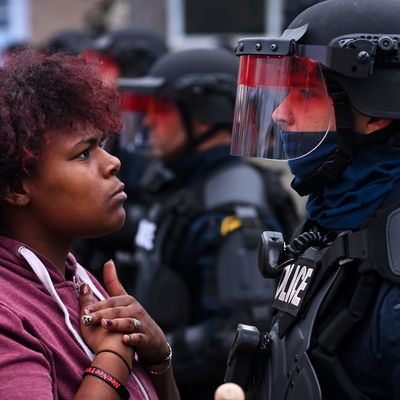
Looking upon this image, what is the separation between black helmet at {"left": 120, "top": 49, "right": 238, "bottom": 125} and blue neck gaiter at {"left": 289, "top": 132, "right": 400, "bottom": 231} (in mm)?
2362

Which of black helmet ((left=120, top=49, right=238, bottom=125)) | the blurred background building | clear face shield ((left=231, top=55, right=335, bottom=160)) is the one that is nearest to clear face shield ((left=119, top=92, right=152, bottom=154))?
black helmet ((left=120, top=49, right=238, bottom=125))

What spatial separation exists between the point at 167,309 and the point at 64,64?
2.12m

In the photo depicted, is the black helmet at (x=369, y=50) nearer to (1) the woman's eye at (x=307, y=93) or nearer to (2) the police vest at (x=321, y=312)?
(1) the woman's eye at (x=307, y=93)

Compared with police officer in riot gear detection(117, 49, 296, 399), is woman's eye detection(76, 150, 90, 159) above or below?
above

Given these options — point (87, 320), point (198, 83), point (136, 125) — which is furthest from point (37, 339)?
point (136, 125)

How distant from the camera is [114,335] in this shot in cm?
215

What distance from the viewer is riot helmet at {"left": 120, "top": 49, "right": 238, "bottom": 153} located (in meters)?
4.71

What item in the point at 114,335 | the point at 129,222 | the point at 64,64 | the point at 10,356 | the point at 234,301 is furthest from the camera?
the point at 129,222

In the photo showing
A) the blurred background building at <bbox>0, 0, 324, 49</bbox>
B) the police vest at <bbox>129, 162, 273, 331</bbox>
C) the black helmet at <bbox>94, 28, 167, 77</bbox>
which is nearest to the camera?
the police vest at <bbox>129, 162, 273, 331</bbox>

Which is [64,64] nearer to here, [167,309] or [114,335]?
[114,335]

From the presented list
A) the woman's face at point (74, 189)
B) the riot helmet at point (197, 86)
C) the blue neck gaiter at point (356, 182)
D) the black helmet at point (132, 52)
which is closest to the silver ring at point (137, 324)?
the woman's face at point (74, 189)

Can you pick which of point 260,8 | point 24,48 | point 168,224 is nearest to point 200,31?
point 260,8

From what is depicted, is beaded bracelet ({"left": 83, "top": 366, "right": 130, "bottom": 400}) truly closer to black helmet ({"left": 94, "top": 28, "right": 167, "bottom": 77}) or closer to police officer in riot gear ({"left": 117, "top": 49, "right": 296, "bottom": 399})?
police officer in riot gear ({"left": 117, "top": 49, "right": 296, "bottom": 399})

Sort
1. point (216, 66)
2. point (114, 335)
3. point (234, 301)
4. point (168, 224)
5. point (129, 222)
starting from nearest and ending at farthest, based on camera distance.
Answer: point (114, 335)
point (234, 301)
point (168, 224)
point (216, 66)
point (129, 222)
